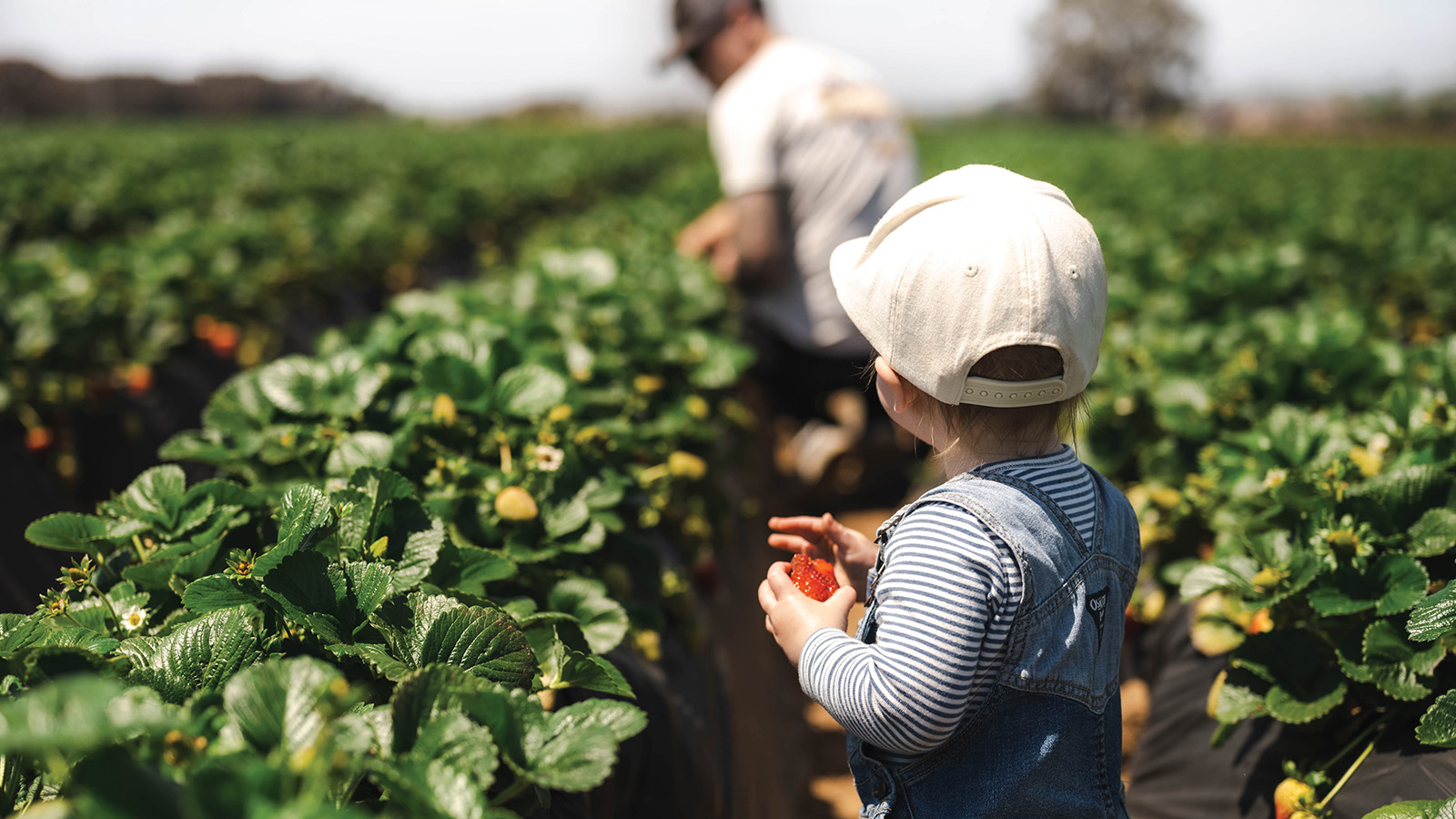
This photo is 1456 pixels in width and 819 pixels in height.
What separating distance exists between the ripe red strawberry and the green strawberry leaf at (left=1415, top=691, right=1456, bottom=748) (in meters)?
0.88

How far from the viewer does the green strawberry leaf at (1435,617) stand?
1.34m

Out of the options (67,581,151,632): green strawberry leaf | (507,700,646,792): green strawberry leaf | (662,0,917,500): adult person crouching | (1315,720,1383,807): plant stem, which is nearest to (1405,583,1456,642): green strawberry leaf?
(1315,720,1383,807): plant stem

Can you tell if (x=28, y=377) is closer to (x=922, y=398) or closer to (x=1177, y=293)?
(x=922, y=398)

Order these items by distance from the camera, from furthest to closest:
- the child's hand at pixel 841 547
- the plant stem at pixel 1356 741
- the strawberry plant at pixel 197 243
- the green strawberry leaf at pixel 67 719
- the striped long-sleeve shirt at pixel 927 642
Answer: the strawberry plant at pixel 197 243, the plant stem at pixel 1356 741, the child's hand at pixel 841 547, the striped long-sleeve shirt at pixel 927 642, the green strawberry leaf at pixel 67 719

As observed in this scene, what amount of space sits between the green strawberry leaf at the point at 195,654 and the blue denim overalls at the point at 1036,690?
2.61 ft

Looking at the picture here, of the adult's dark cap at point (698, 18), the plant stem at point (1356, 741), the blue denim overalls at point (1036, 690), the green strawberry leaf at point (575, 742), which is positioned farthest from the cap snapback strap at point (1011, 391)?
the adult's dark cap at point (698, 18)

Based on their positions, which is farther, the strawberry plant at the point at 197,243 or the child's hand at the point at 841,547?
the strawberry plant at the point at 197,243

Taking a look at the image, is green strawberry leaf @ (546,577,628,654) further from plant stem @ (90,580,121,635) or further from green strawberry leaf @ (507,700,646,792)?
plant stem @ (90,580,121,635)

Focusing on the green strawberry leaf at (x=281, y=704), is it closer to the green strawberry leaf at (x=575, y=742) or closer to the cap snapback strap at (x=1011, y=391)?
the green strawberry leaf at (x=575, y=742)

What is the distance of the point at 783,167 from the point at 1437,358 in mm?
2254

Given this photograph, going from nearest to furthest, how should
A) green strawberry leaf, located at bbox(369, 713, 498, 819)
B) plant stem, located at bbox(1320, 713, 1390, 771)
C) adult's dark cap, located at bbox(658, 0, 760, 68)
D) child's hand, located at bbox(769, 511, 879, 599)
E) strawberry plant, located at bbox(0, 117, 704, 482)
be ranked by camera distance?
1. green strawberry leaf, located at bbox(369, 713, 498, 819)
2. child's hand, located at bbox(769, 511, 879, 599)
3. plant stem, located at bbox(1320, 713, 1390, 771)
4. strawberry plant, located at bbox(0, 117, 704, 482)
5. adult's dark cap, located at bbox(658, 0, 760, 68)

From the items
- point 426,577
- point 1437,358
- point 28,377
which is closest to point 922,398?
point 426,577

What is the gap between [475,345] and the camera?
205cm

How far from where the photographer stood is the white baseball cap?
1108 millimetres
